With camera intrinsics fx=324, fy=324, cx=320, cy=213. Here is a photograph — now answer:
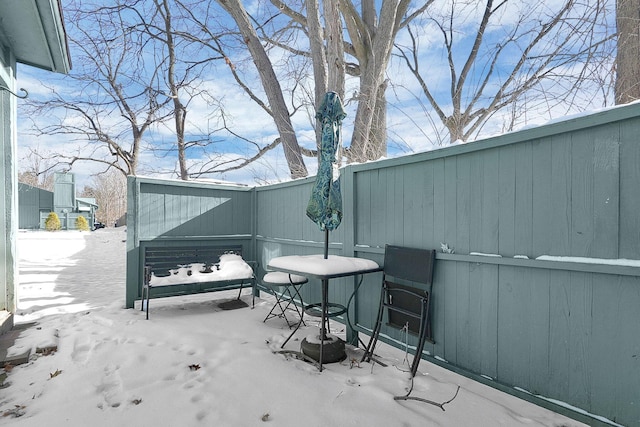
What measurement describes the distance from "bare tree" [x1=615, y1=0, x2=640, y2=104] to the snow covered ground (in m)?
2.93

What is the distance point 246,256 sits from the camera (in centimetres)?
557

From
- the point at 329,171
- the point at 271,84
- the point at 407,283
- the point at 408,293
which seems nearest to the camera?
the point at 408,293

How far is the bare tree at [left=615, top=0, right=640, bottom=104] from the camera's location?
2.98m

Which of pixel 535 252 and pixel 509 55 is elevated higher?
pixel 509 55

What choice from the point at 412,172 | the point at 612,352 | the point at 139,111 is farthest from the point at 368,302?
the point at 139,111

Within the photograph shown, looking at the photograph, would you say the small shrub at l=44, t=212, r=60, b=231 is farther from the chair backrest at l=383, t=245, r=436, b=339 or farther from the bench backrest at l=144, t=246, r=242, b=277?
the chair backrest at l=383, t=245, r=436, b=339

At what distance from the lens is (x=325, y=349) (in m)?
2.79

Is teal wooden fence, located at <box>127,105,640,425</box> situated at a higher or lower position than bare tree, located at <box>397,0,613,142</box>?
lower

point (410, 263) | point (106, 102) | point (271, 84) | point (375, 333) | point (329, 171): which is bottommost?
point (375, 333)

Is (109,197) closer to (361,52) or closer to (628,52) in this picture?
(361,52)

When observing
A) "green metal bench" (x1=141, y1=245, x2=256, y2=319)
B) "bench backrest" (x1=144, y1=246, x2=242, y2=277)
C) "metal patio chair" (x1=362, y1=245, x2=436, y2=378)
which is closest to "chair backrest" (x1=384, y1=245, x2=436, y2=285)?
"metal patio chair" (x1=362, y1=245, x2=436, y2=378)

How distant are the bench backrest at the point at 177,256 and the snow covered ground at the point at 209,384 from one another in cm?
80

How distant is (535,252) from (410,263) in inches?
36.8

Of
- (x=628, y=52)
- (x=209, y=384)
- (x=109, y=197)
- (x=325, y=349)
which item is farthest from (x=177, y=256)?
(x=109, y=197)
